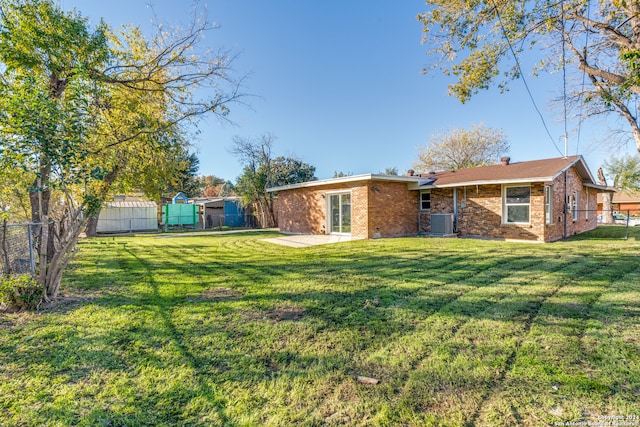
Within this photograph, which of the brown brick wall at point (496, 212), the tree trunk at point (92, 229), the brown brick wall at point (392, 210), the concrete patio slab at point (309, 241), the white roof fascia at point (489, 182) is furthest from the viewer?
the tree trunk at point (92, 229)

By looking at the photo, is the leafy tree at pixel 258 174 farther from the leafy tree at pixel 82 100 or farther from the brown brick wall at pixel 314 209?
the leafy tree at pixel 82 100

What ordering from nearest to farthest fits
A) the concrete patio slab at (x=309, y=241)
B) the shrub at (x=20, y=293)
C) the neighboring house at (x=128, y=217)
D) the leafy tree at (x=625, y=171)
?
the shrub at (x=20, y=293)
the concrete patio slab at (x=309, y=241)
the neighboring house at (x=128, y=217)
the leafy tree at (x=625, y=171)

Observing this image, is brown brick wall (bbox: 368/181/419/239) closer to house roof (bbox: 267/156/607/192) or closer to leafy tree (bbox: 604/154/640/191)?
house roof (bbox: 267/156/607/192)

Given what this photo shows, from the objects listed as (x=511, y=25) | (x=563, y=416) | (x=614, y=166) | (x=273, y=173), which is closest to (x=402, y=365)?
(x=563, y=416)

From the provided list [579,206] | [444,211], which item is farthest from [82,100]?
[579,206]

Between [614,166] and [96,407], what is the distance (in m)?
36.2

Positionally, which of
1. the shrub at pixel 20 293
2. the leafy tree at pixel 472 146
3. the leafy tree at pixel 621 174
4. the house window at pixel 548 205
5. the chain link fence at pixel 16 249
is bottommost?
the shrub at pixel 20 293

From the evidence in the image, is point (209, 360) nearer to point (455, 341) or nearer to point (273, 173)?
point (455, 341)

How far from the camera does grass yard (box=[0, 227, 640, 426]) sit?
2.00m

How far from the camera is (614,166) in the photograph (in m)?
25.9

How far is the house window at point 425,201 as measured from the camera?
43.4 ft

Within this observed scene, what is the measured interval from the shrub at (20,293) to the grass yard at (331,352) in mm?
343

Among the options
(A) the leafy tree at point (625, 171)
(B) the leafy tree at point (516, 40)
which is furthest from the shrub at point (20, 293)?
(A) the leafy tree at point (625, 171)

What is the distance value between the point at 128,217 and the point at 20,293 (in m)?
19.0
